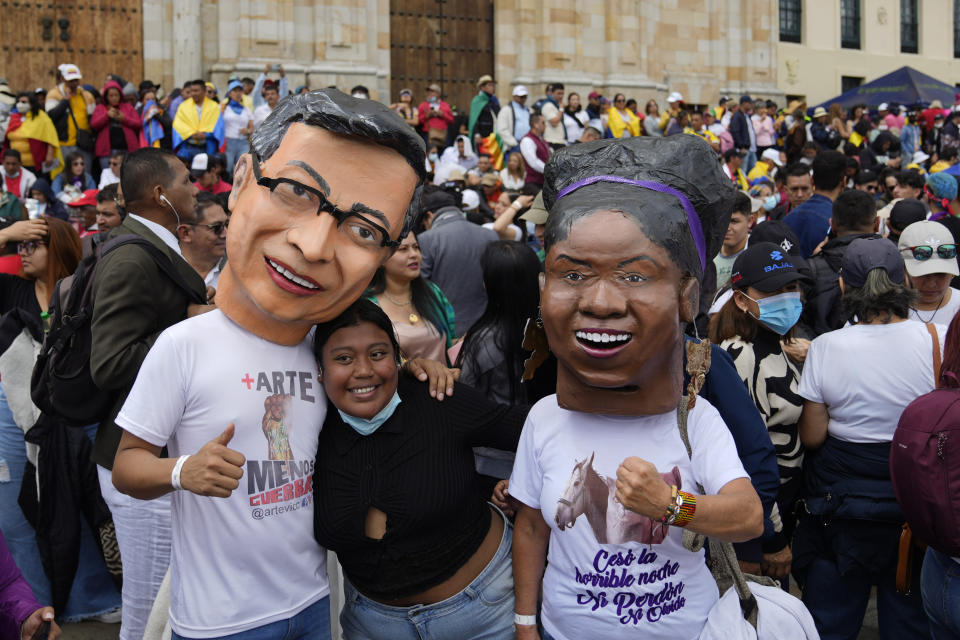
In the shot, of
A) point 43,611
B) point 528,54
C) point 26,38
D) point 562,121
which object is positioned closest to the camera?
point 43,611

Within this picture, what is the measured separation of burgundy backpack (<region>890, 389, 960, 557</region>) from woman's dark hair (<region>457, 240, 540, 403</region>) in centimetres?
142

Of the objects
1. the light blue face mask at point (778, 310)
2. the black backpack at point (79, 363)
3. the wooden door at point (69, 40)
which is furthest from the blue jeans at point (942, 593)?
the wooden door at point (69, 40)

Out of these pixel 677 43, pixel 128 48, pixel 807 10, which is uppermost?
pixel 807 10

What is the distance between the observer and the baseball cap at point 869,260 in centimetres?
418

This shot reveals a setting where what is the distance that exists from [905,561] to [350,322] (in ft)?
7.84

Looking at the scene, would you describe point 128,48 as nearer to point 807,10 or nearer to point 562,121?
point 562,121

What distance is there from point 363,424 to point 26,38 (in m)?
15.2

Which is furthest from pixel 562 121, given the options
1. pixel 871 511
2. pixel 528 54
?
pixel 871 511

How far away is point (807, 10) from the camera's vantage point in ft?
86.2

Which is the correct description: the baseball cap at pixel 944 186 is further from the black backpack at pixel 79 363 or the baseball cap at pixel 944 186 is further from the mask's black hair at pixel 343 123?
the black backpack at pixel 79 363

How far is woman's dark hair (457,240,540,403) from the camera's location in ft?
11.9

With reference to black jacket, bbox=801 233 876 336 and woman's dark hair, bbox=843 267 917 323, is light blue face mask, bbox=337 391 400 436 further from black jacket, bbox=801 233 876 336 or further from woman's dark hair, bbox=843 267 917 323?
black jacket, bbox=801 233 876 336

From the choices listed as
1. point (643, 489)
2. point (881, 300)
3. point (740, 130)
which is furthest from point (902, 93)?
point (643, 489)

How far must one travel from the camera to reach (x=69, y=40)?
50.5 feet
